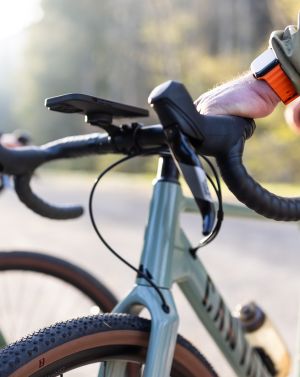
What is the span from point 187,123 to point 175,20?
74.4 feet

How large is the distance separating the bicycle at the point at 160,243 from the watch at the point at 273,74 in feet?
0.31

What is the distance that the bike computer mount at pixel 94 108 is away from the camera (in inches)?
40.6

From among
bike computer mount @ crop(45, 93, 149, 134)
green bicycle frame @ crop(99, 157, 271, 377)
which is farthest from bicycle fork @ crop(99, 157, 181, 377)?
bike computer mount @ crop(45, 93, 149, 134)

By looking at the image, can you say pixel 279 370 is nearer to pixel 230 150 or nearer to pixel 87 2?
pixel 230 150

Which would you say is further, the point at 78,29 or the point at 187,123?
the point at 78,29

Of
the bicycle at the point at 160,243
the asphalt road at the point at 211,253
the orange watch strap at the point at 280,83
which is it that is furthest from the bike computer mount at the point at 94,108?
the asphalt road at the point at 211,253

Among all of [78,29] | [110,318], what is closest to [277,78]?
[110,318]

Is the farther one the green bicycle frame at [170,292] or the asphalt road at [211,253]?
the asphalt road at [211,253]

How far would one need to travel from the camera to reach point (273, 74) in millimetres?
1027

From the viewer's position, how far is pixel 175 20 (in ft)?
74.6

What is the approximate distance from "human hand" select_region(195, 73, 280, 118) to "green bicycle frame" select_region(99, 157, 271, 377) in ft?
0.90

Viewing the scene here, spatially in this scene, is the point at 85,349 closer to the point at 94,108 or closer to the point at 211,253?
the point at 94,108

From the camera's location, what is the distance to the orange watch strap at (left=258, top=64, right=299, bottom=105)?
1.02 m

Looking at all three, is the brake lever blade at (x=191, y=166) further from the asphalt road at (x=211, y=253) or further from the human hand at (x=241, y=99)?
the asphalt road at (x=211, y=253)
